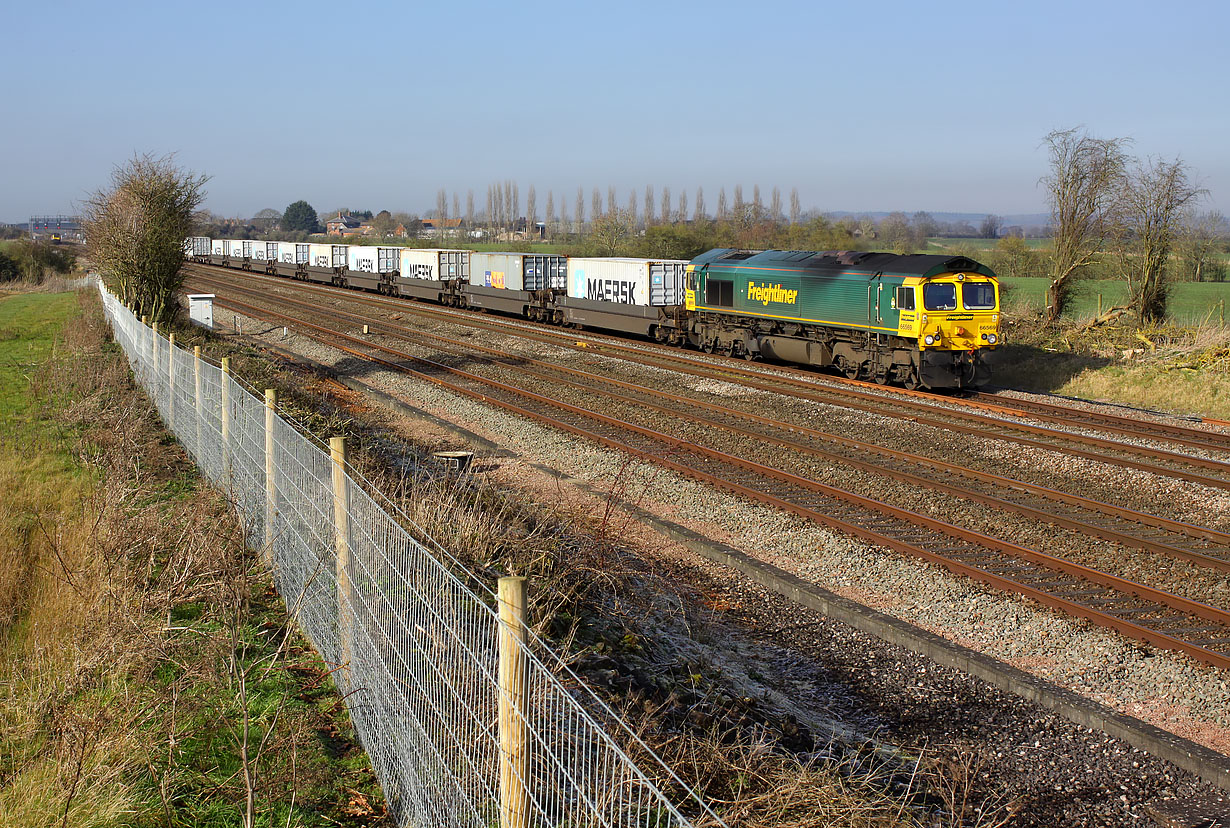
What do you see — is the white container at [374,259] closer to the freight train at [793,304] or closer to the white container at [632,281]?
the freight train at [793,304]

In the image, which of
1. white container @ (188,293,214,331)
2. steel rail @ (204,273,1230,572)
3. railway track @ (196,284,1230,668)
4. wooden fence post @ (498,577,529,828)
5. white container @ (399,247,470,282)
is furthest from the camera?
white container @ (399,247,470,282)

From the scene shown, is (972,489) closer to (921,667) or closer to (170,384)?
(921,667)

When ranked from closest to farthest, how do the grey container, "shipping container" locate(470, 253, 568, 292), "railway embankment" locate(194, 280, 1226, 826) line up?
"railway embankment" locate(194, 280, 1226, 826) → the grey container → "shipping container" locate(470, 253, 568, 292)

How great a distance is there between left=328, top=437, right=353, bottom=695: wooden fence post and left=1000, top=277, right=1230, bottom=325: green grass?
2842 centimetres

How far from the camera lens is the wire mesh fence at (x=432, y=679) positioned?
3.24 metres

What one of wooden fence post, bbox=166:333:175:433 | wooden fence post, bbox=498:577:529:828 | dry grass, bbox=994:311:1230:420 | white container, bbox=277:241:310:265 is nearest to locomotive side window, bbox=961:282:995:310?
dry grass, bbox=994:311:1230:420

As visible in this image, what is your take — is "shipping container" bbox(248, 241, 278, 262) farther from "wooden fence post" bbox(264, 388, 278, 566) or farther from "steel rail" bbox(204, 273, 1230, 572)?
"wooden fence post" bbox(264, 388, 278, 566)

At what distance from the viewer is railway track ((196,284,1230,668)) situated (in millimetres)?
8523

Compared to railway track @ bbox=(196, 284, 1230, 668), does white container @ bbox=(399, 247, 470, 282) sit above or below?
above

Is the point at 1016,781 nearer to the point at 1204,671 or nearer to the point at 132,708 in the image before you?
the point at 1204,671

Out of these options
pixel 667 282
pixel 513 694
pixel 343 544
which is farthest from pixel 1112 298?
pixel 513 694

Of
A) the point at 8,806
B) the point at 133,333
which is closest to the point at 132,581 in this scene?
the point at 8,806

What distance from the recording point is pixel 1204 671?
301 inches

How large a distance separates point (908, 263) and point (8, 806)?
2053 centimetres
